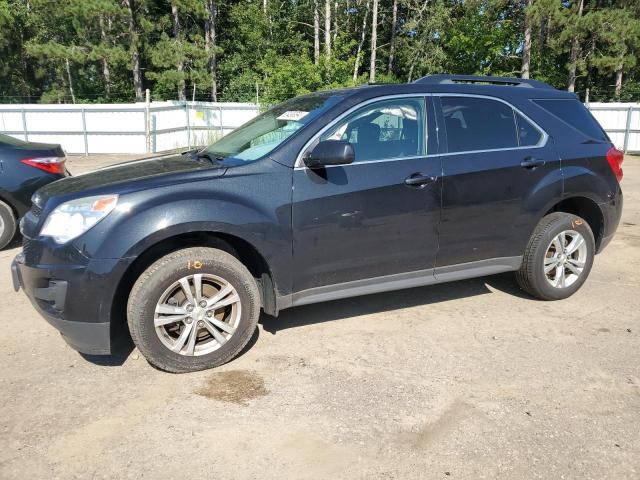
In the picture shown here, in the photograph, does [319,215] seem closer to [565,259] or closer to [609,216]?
[565,259]

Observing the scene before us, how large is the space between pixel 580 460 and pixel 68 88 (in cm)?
4284

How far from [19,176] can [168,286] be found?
13.7ft

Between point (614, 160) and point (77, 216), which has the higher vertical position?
point (614, 160)

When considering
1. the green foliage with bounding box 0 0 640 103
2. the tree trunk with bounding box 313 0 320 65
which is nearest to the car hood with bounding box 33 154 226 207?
the green foliage with bounding box 0 0 640 103

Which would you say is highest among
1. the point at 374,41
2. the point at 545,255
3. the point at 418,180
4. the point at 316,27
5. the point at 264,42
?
the point at 316,27

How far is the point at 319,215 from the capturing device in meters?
3.65

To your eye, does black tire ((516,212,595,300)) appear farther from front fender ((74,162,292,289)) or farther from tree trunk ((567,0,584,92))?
tree trunk ((567,0,584,92))

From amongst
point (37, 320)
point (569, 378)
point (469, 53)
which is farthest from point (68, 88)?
point (569, 378)

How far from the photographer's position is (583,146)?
468 centimetres

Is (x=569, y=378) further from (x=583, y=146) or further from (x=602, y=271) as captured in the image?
(x=602, y=271)

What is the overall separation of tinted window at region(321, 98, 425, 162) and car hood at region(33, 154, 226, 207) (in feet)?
3.14

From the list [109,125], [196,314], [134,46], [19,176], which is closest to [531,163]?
[196,314]

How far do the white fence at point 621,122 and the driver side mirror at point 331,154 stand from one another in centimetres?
→ 2053

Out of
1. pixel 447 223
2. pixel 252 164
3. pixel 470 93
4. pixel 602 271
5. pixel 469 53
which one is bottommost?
pixel 602 271
